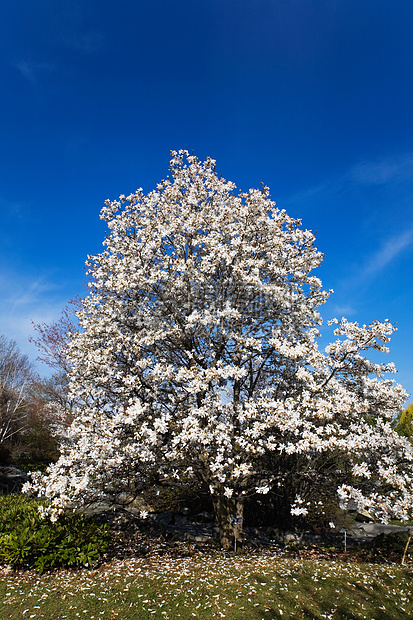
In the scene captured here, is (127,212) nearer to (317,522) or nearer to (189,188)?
(189,188)

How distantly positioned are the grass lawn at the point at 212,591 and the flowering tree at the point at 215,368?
5.67 feet

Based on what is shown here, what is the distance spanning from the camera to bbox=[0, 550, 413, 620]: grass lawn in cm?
798

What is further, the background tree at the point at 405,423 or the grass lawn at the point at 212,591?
the background tree at the point at 405,423

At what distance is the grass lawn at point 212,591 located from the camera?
798cm

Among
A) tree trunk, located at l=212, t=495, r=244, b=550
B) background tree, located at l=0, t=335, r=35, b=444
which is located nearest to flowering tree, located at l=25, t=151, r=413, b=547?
tree trunk, located at l=212, t=495, r=244, b=550

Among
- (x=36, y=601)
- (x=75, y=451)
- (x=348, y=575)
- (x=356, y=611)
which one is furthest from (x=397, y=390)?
(x=36, y=601)

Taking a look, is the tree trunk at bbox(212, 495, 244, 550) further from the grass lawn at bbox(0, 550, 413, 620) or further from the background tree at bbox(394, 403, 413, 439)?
the background tree at bbox(394, 403, 413, 439)

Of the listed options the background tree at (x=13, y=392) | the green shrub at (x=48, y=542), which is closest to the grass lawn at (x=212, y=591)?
the green shrub at (x=48, y=542)

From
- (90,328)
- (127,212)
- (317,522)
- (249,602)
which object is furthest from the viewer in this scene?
(317,522)

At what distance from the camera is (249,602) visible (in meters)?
8.20

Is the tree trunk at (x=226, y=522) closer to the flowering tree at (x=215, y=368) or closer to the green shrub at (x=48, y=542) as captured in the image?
the flowering tree at (x=215, y=368)

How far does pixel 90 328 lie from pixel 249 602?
8.76 meters

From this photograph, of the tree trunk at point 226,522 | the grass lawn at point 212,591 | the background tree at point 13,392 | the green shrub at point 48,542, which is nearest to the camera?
the grass lawn at point 212,591

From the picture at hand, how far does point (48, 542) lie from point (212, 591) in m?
5.13
